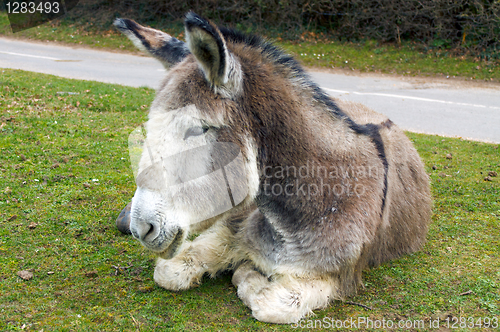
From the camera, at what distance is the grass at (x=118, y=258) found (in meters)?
3.00

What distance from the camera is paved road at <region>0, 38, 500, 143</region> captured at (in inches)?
360

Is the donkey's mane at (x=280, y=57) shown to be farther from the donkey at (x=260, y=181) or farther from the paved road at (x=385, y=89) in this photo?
the paved road at (x=385, y=89)

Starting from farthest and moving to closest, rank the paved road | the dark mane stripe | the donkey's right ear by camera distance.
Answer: the paved road → the donkey's right ear → the dark mane stripe

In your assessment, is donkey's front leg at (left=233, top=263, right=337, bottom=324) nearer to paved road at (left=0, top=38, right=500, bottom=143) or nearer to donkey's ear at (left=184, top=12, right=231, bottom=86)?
donkey's ear at (left=184, top=12, right=231, bottom=86)

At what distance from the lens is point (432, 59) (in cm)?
1443

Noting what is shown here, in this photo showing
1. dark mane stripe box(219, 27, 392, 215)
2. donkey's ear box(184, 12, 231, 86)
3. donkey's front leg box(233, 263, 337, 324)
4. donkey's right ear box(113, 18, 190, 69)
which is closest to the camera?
donkey's ear box(184, 12, 231, 86)

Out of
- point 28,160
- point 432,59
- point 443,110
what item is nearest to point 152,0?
point 432,59

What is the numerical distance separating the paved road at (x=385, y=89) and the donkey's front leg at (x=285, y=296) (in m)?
6.50

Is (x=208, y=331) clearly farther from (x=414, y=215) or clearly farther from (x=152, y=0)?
(x=152, y=0)

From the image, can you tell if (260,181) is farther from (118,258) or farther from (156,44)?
(118,258)

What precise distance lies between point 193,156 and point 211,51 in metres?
0.67

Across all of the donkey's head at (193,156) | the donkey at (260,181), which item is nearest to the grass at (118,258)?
the donkey at (260,181)

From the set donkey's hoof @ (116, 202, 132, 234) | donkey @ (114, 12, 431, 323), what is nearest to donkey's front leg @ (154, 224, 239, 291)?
donkey @ (114, 12, 431, 323)

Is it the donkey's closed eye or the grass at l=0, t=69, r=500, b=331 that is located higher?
the donkey's closed eye
